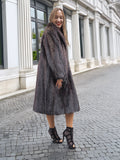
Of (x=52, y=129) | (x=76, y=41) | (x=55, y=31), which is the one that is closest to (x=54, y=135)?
(x=52, y=129)

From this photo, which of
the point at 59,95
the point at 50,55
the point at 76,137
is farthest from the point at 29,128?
the point at 50,55

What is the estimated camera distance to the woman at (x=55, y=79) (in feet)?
7.18

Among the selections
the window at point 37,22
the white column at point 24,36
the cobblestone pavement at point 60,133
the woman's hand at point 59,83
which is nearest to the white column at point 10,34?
the white column at point 24,36

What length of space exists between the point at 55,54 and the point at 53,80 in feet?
1.10

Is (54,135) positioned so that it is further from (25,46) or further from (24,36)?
(24,36)

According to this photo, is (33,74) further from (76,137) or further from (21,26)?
(76,137)

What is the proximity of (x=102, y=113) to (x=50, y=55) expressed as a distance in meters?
2.36

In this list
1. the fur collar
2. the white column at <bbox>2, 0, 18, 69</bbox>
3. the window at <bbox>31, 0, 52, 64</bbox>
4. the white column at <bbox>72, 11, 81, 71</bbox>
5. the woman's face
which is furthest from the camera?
the white column at <bbox>72, 11, 81, 71</bbox>

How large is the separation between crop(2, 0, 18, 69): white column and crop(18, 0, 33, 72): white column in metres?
0.19

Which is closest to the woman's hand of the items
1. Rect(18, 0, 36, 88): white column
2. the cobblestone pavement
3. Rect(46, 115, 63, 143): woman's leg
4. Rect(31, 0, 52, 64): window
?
Rect(46, 115, 63, 143): woman's leg

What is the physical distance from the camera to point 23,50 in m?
7.92

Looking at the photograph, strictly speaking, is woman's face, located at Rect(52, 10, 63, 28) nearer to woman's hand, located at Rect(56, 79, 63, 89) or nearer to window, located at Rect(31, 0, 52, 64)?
woman's hand, located at Rect(56, 79, 63, 89)

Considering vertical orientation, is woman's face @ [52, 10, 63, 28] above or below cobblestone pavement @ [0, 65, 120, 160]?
above

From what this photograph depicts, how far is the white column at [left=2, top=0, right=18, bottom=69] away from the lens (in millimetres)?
7340
